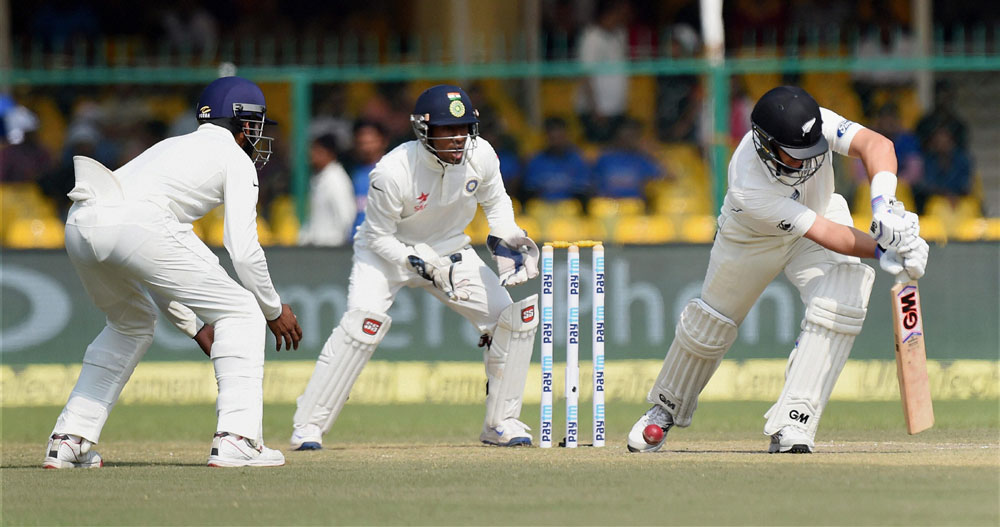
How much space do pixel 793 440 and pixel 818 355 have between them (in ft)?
1.26

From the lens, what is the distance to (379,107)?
12594 mm

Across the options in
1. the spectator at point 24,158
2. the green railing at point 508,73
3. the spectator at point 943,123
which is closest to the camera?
the green railing at point 508,73

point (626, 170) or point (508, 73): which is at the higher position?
point (508, 73)

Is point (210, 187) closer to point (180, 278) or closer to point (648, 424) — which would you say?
point (180, 278)

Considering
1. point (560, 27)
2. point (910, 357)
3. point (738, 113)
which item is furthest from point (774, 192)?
point (560, 27)

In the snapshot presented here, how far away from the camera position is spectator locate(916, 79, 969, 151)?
37.7ft

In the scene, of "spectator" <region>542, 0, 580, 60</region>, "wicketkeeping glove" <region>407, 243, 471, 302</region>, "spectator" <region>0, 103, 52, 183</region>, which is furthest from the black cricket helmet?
"spectator" <region>542, 0, 580, 60</region>

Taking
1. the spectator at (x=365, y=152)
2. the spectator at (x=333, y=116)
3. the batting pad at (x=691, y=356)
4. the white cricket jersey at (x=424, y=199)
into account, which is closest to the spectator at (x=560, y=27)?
the spectator at (x=333, y=116)

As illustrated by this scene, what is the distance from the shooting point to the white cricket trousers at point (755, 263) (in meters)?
6.69

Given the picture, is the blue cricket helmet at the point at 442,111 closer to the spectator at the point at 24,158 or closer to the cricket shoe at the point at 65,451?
the cricket shoe at the point at 65,451

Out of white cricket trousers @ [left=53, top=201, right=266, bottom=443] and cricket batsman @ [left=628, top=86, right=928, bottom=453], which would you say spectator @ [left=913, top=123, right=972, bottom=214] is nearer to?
cricket batsman @ [left=628, top=86, right=928, bottom=453]

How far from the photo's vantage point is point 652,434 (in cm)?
687

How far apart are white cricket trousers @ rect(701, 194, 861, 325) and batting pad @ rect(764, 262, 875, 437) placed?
0.15m

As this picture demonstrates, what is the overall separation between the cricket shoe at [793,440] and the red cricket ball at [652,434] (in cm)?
58
